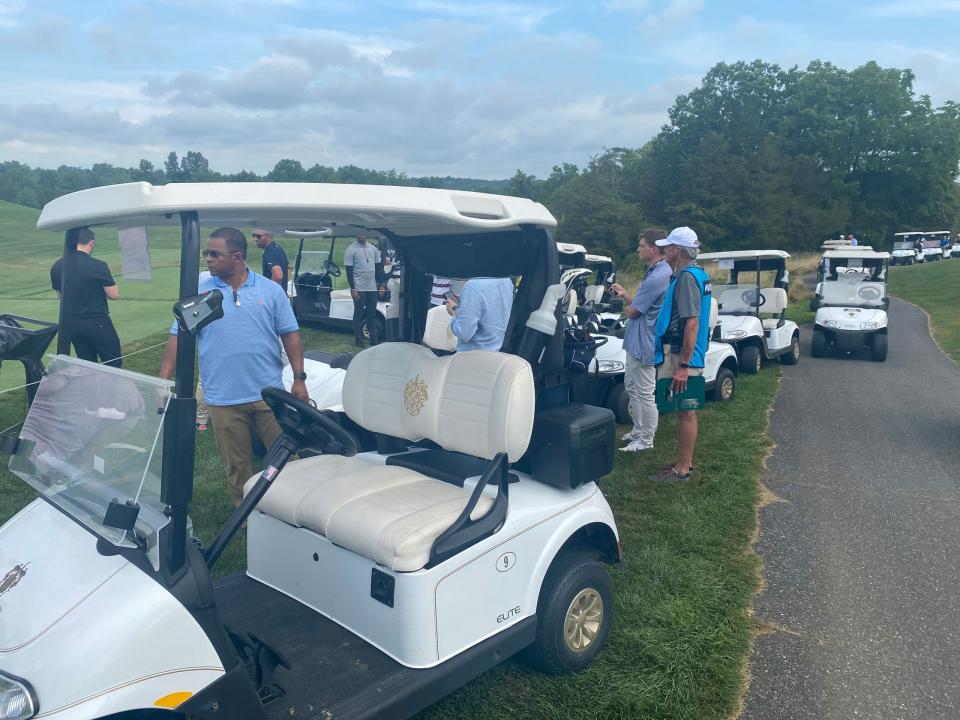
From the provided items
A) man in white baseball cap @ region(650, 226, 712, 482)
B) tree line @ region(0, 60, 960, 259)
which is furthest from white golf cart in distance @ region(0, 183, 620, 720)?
tree line @ region(0, 60, 960, 259)

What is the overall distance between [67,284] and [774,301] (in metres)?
9.19

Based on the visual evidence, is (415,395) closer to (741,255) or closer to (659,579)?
(659,579)

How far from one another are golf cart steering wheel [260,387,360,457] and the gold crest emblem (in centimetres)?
78

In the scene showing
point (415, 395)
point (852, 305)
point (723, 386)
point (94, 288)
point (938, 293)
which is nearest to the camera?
point (415, 395)

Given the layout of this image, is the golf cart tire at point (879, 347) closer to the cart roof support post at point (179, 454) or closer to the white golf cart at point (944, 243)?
the cart roof support post at point (179, 454)

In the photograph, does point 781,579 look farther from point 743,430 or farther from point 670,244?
point 743,430

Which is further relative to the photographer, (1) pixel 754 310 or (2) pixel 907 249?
(2) pixel 907 249

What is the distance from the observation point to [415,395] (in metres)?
3.24

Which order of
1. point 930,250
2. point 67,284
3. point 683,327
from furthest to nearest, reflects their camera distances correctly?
point 930,250 < point 683,327 < point 67,284

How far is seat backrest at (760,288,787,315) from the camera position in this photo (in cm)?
990

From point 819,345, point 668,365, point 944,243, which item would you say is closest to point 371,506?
point 668,365

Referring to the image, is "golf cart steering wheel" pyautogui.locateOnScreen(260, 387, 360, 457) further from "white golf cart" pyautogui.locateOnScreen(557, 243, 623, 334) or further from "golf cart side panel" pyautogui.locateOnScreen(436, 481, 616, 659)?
"white golf cart" pyautogui.locateOnScreen(557, 243, 623, 334)

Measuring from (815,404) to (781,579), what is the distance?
4.53 m

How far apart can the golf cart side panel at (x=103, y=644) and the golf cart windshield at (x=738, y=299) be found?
9.09 metres
